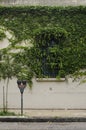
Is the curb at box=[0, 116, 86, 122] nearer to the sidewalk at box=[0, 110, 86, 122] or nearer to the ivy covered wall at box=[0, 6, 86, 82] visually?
the sidewalk at box=[0, 110, 86, 122]

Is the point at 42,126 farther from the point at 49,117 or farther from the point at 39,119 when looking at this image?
the point at 49,117

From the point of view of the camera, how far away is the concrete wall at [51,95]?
20.2 metres

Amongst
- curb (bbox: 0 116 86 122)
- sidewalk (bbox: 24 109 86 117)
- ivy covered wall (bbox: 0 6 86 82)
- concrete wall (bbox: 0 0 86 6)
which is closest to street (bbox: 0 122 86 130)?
curb (bbox: 0 116 86 122)

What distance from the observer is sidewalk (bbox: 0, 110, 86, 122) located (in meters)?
17.1

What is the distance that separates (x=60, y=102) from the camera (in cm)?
2019

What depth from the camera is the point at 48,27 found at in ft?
66.5

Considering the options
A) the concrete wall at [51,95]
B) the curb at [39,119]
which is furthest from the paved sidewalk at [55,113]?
the curb at [39,119]

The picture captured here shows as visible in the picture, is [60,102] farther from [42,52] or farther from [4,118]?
[4,118]

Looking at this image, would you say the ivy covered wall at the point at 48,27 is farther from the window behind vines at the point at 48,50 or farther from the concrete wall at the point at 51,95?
the concrete wall at the point at 51,95

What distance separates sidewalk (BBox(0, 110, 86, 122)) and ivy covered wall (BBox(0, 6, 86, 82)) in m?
1.85

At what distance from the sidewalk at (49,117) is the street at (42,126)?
0.41 metres

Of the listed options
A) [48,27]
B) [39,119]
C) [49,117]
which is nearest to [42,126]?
[39,119]

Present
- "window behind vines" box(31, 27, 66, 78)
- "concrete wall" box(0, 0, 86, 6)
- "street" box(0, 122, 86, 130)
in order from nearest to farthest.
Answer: "street" box(0, 122, 86, 130) < "window behind vines" box(31, 27, 66, 78) < "concrete wall" box(0, 0, 86, 6)

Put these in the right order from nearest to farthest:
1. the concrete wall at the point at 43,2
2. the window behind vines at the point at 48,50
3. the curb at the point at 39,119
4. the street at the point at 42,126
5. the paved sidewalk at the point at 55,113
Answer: the street at the point at 42,126
the curb at the point at 39,119
the paved sidewalk at the point at 55,113
the window behind vines at the point at 48,50
the concrete wall at the point at 43,2
